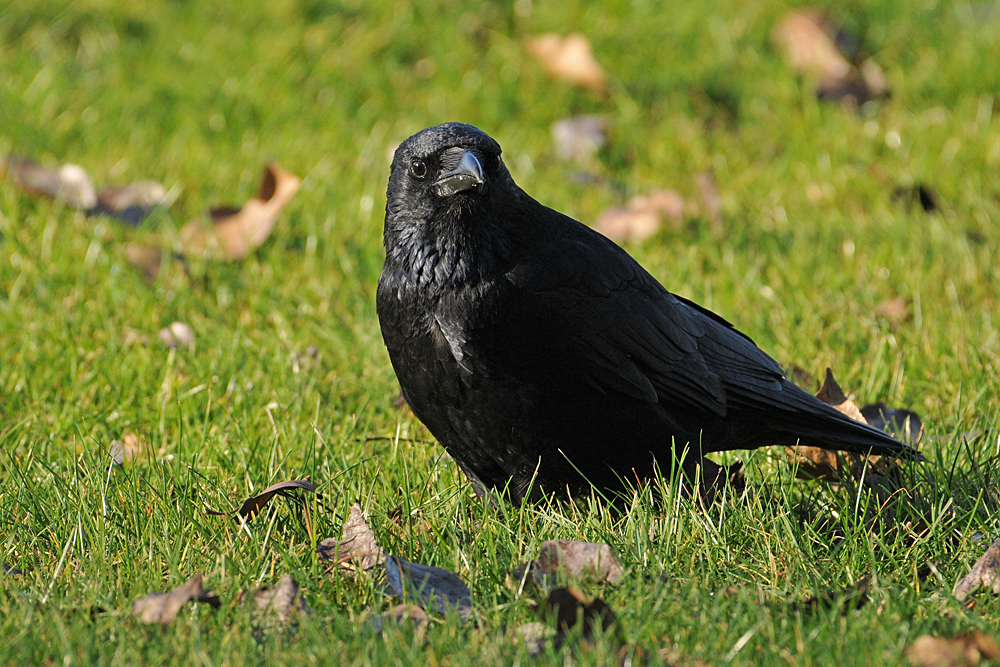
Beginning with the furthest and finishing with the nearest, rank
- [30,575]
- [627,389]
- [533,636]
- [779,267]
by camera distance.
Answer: [779,267], [627,389], [30,575], [533,636]

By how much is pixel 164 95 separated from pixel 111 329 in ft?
7.07

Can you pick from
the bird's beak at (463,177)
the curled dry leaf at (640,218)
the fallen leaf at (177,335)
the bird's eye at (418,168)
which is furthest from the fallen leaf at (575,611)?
the curled dry leaf at (640,218)

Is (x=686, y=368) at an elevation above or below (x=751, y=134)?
below

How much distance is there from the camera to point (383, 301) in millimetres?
2902

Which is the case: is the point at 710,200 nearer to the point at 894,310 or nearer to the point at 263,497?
the point at 894,310

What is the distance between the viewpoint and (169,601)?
2.23 metres

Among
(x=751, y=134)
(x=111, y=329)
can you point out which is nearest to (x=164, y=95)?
(x=111, y=329)

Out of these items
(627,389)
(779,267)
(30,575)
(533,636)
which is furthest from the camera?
(779,267)

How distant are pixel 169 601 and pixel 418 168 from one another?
4.13 ft

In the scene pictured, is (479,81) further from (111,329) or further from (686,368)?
(686,368)

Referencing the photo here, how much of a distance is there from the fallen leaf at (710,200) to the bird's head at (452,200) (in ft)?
7.17

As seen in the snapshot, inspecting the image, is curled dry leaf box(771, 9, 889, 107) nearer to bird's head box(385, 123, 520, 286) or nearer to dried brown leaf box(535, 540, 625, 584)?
bird's head box(385, 123, 520, 286)

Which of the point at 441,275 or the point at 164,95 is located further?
the point at 164,95

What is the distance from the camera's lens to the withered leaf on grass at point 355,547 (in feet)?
8.16
